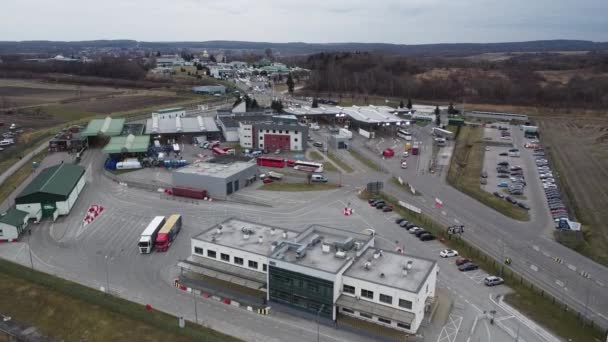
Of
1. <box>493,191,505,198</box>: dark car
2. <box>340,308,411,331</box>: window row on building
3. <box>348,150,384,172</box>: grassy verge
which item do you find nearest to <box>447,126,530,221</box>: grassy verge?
<box>493,191,505,198</box>: dark car

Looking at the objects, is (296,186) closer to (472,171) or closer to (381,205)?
(381,205)

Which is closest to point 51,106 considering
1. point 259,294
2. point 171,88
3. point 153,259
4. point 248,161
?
point 171,88

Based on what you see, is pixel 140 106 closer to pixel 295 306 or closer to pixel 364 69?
pixel 364 69

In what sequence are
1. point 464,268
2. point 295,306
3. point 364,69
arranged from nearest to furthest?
1. point 295,306
2. point 464,268
3. point 364,69

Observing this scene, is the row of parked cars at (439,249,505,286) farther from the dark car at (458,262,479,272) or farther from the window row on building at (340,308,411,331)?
the window row on building at (340,308,411,331)

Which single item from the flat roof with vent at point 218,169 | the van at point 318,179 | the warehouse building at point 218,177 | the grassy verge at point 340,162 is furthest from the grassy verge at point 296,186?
the grassy verge at point 340,162

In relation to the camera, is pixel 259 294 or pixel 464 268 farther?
pixel 464 268
